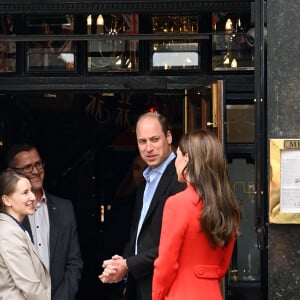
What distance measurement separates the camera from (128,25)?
6324 millimetres

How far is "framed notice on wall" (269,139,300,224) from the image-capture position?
204 inches

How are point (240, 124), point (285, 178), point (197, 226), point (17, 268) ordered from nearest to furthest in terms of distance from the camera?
point (197, 226), point (17, 268), point (285, 178), point (240, 124)

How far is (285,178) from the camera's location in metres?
5.20

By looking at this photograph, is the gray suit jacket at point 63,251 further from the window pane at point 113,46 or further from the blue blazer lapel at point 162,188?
the window pane at point 113,46

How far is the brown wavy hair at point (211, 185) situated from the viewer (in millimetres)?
4215

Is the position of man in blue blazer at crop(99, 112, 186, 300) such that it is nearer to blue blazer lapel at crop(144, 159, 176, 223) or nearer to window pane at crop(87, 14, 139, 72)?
blue blazer lapel at crop(144, 159, 176, 223)

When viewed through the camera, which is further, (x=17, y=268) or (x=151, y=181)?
(x=151, y=181)

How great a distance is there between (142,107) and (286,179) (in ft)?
14.8

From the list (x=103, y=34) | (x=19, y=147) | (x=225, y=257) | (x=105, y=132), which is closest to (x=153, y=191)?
(x=225, y=257)

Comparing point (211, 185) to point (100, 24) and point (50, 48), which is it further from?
point (50, 48)

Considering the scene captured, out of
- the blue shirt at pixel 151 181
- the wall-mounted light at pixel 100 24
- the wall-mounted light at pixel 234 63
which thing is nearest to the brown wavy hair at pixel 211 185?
the blue shirt at pixel 151 181

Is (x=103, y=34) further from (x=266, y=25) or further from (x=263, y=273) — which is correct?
(x=263, y=273)

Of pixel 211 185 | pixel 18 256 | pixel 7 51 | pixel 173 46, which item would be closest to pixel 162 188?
pixel 211 185

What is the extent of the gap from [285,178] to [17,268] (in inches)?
75.4
